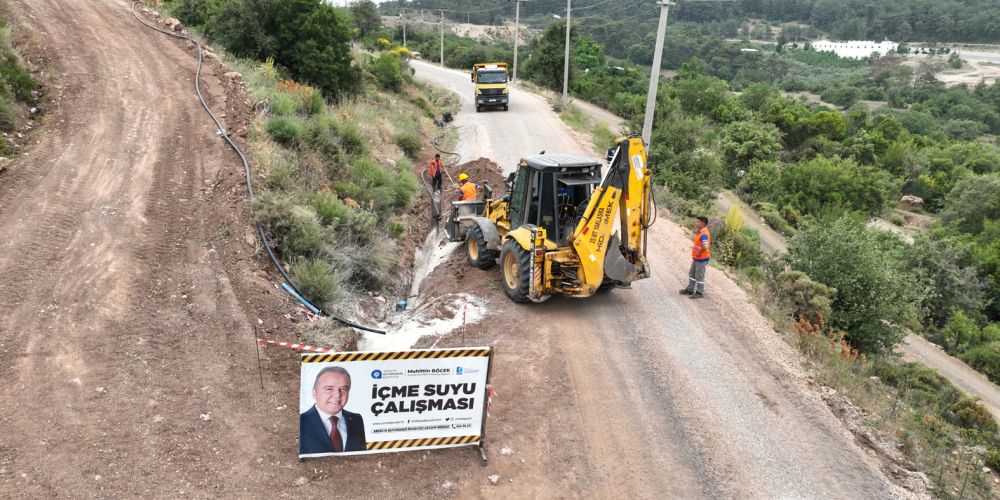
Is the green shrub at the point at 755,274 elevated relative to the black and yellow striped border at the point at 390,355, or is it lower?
lower

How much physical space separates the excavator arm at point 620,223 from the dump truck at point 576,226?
16mm

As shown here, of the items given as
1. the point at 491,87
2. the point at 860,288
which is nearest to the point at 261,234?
the point at 860,288

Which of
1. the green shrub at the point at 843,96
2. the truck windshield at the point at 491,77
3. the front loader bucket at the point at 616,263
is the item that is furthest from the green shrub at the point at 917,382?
the green shrub at the point at 843,96

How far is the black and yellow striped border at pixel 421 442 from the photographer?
679 centimetres

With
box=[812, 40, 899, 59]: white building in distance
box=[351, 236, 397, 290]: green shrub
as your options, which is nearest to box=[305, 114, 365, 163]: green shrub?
box=[351, 236, 397, 290]: green shrub

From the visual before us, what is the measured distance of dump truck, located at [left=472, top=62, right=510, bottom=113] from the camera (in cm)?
3303

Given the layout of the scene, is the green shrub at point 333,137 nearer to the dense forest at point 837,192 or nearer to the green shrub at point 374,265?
the green shrub at point 374,265

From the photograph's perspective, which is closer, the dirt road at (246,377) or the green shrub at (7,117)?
the dirt road at (246,377)

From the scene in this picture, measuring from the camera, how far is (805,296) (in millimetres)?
12867

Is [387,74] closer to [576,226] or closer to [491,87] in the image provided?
[491,87]

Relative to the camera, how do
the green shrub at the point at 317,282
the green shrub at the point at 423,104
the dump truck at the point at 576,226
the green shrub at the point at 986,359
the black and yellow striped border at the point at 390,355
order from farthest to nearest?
the green shrub at the point at 423,104
the green shrub at the point at 986,359
the green shrub at the point at 317,282
the dump truck at the point at 576,226
the black and yellow striped border at the point at 390,355

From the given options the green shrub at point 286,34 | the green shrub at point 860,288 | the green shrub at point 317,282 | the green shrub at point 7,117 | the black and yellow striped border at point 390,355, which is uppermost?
the green shrub at point 286,34

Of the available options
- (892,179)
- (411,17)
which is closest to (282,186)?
(892,179)

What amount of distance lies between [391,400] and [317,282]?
437 centimetres
